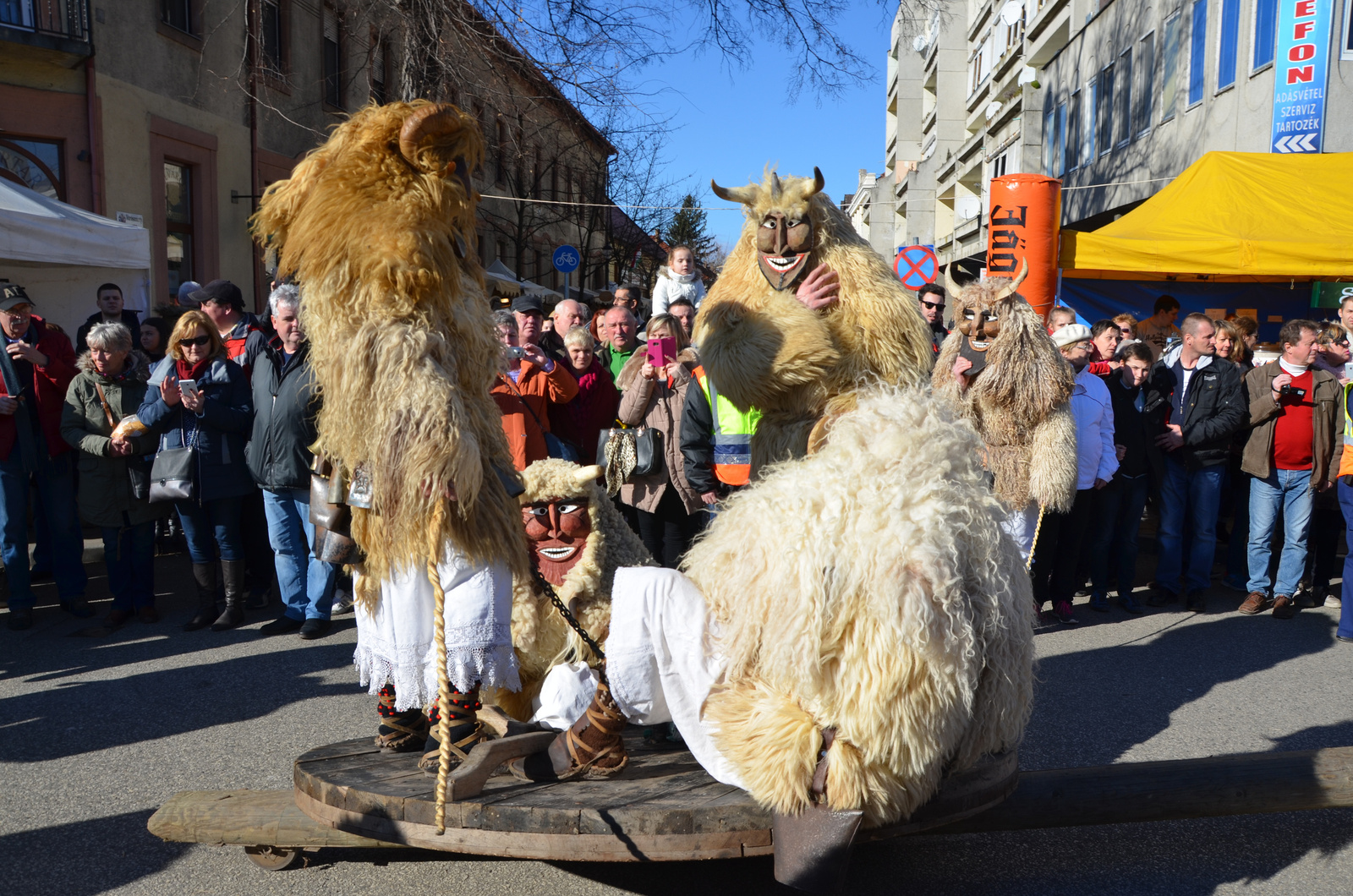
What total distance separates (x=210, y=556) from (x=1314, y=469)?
→ 6.94m

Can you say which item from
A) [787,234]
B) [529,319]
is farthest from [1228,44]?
[787,234]

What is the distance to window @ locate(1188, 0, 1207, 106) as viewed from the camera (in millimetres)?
15133

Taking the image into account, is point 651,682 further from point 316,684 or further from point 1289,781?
point 316,684

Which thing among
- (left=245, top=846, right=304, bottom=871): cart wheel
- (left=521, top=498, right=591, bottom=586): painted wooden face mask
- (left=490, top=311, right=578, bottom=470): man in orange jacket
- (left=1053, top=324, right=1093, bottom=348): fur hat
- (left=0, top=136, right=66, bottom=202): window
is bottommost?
(left=245, top=846, right=304, bottom=871): cart wheel

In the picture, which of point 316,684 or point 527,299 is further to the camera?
point 527,299

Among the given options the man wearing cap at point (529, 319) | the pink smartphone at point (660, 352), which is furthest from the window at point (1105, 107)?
the pink smartphone at point (660, 352)

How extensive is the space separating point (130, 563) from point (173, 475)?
811 mm

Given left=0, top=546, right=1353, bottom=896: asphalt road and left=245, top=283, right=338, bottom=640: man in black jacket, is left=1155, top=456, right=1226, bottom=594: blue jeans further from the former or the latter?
left=245, top=283, right=338, bottom=640: man in black jacket

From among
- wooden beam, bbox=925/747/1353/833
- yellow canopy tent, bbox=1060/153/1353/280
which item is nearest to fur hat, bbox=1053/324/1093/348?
yellow canopy tent, bbox=1060/153/1353/280

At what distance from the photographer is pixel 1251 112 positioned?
1370cm

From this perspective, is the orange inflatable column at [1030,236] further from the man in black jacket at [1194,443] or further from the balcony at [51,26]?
the balcony at [51,26]

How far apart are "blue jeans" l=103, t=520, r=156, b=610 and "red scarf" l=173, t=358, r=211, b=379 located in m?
0.94

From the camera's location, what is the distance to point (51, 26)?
1193 centimetres

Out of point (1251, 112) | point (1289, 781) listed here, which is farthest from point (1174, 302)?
point (1289, 781)
